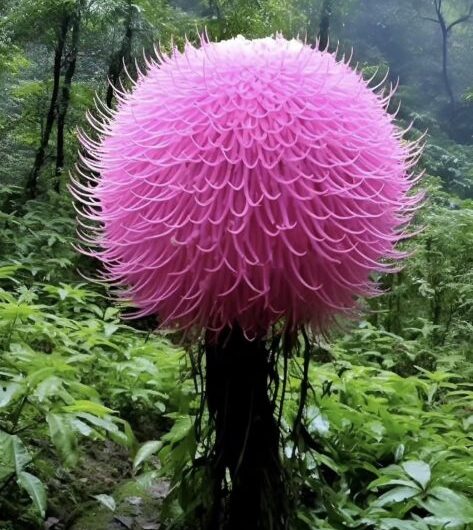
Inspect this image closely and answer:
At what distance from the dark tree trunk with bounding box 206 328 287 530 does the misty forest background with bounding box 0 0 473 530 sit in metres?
0.06

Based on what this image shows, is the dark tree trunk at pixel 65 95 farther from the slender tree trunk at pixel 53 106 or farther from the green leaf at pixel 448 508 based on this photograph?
the green leaf at pixel 448 508

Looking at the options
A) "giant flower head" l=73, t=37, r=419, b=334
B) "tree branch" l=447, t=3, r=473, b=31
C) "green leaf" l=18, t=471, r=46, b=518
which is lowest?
"green leaf" l=18, t=471, r=46, b=518

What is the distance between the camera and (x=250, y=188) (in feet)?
2.28

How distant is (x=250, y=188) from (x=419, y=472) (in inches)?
25.2

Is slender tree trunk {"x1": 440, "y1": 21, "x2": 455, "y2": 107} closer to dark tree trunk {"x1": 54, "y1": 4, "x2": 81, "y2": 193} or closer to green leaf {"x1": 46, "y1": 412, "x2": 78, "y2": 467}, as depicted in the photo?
dark tree trunk {"x1": 54, "y1": 4, "x2": 81, "y2": 193}

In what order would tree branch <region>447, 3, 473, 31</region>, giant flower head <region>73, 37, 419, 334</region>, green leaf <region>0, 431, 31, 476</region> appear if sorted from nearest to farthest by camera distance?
giant flower head <region>73, 37, 419, 334</region> < green leaf <region>0, 431, 31, 476</region> < tree branch <region>447, 3, 473, 31</region>

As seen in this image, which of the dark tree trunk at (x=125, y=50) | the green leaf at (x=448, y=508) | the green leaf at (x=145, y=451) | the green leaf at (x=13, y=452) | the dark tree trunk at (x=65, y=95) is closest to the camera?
the green leaf at (x=13, y=452)

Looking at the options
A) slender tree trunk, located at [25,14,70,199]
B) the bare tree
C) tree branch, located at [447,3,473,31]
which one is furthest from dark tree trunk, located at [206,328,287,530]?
tree branch, located at [447,3,473,31]

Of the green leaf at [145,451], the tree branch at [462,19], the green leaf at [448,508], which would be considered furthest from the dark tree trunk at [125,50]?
the tree branch at [462,19]

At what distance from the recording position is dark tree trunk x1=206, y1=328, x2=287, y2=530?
84cm

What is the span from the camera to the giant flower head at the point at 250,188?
0.69m

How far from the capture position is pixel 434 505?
982 mm

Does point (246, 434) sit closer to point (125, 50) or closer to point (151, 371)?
point (151, 371)

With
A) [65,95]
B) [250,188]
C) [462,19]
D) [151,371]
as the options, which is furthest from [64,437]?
[462,19]
